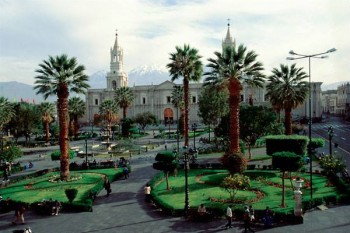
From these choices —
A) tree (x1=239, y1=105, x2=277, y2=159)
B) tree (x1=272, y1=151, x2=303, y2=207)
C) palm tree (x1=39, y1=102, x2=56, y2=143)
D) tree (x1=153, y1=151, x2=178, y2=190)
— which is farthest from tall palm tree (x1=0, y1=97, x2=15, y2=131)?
tree (x1=272, y1=151, x2=303, y2=207)

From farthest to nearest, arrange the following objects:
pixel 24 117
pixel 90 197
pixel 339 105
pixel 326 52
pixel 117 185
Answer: pixel 339 105 → pixel 24 117 → pixel 117 185 → pixel 90 197 → pixel 326 52

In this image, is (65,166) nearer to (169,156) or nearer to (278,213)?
(169,156)

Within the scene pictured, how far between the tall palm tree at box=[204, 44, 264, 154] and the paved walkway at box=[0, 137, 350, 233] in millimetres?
10042

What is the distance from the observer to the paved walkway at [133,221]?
20609 millimetres

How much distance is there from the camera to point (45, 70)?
111 feet

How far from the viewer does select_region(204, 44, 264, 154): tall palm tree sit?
3189 centimetres

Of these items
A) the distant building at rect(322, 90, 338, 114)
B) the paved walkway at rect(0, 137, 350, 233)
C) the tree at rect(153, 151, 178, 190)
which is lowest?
the paved walkway at rect(0, 137, 350, 233)

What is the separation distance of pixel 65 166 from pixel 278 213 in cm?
2053

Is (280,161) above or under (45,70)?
under

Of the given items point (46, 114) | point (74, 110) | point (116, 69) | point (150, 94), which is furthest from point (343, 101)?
point (46, 114)

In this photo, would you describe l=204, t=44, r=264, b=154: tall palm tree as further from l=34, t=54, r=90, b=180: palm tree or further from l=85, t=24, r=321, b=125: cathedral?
l=85, t=24, r=321, b=125: cathedral

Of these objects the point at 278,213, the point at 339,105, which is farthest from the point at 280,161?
the point at 339,105

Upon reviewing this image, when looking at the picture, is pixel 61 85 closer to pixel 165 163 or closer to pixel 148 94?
pixel 165 163

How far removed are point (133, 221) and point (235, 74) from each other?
15538 millimetres
